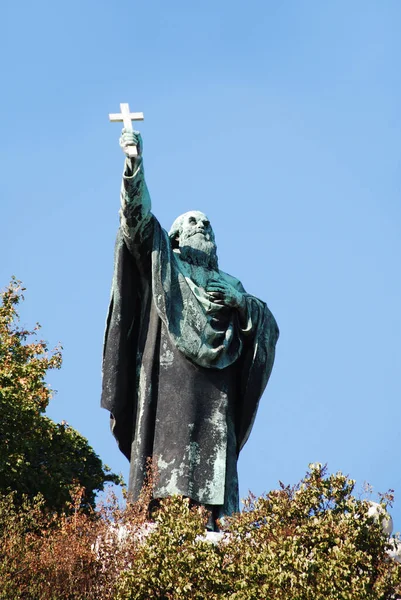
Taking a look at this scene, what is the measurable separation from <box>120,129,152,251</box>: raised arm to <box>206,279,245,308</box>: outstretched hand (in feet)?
2.67

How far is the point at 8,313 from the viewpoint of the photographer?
85.3ft

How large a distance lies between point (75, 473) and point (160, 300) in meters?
11.2

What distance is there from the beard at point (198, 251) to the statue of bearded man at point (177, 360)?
20mm

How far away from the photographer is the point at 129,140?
47.0ft

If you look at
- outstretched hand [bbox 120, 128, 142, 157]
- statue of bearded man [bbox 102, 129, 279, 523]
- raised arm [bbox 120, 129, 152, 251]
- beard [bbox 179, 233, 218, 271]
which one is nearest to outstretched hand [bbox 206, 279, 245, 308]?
statue of bearded man [bbox 102, 129, 279, 523]

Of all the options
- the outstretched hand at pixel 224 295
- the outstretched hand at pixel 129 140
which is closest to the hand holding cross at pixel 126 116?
the outstretched hand at pixel 129 140

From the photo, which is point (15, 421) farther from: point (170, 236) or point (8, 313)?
point (170, 236)

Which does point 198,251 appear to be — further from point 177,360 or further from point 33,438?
point 33,438

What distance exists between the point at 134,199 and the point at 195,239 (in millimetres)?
1054

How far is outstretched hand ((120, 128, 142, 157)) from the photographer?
46.9ft

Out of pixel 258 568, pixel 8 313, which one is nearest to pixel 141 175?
pixel 258 568

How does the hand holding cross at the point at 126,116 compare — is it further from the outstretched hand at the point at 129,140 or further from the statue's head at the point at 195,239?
the statue's head at the point at 195,239

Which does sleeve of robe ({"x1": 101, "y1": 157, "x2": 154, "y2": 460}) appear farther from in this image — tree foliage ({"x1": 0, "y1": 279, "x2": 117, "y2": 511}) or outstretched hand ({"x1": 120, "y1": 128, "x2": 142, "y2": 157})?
tree foliage ({"x1": 0, "y1": 279, "x2": 117, "y2": 511})

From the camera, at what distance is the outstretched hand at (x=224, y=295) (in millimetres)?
14711
